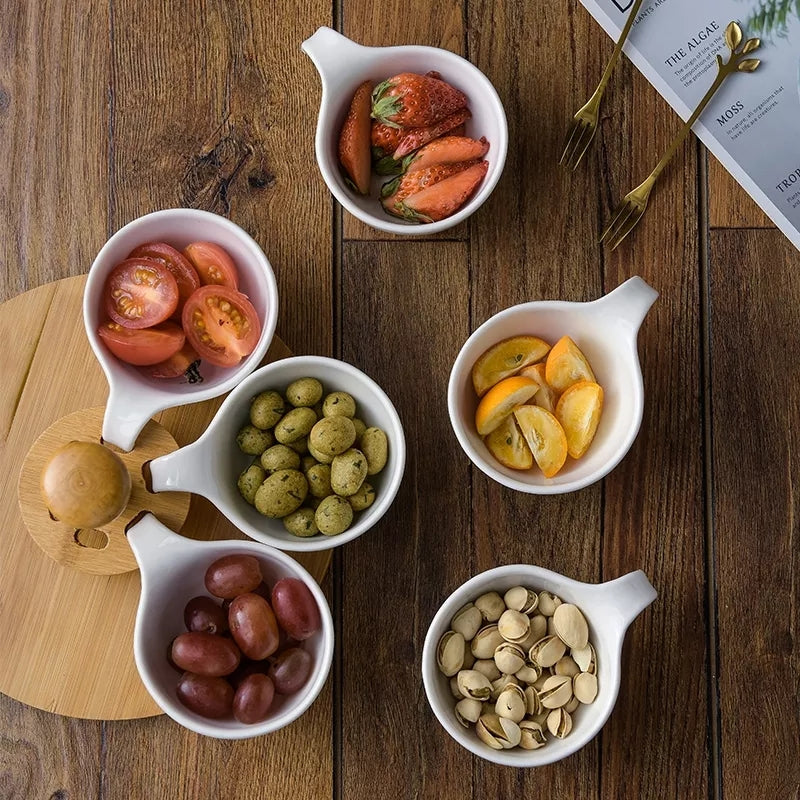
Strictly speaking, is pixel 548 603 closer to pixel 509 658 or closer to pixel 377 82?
pixel 509 658

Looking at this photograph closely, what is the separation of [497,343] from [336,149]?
30 cm

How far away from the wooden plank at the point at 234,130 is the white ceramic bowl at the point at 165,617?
0.27 meters

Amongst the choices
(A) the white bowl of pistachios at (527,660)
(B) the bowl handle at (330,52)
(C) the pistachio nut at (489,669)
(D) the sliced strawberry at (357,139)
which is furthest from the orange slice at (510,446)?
(B) the bowl handle at (330,52)

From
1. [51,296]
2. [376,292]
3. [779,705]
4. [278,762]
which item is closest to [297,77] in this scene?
[376,292]

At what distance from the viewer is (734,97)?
3.48 ft

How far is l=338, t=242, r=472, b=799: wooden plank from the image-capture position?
39.9 inches

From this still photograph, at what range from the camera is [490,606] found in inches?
37.8

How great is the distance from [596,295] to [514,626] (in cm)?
41

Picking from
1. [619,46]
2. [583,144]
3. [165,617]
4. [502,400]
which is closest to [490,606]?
[502,400]

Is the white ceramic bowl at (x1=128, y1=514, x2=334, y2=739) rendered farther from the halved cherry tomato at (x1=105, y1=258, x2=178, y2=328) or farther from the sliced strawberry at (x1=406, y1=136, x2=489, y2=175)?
the sliced strawberry at (x1=406, y1=136, x2=489, y2=175)

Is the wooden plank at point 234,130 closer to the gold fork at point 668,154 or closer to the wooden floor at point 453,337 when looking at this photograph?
the wooden floor at point 453,337

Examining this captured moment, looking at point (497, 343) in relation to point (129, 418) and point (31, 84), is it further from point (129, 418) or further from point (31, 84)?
point (31, 84)

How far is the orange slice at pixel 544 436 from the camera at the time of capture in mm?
941

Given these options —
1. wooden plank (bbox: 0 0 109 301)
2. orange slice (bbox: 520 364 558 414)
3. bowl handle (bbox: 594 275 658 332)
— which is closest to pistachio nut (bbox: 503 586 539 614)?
orange slice (bbox: 520 364 558 414)
